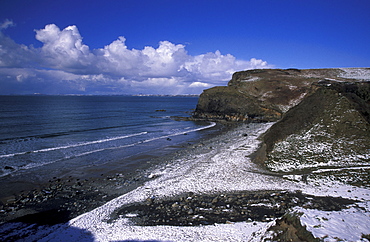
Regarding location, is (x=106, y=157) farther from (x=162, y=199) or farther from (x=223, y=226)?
(x=223, y=226)

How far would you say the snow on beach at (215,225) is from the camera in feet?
29.1

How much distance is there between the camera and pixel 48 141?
1350 inches

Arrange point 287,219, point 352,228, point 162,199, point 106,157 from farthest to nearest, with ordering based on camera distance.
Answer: point 106,157
point 162,199
point 287,219
point 352,228

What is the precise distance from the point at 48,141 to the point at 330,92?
1499 inches

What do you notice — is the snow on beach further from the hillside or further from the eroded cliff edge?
the eroded cliff edge

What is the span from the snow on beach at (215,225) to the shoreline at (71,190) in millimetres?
1225

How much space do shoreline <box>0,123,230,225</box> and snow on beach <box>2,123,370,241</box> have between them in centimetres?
123

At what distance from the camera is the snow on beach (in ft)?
29.1

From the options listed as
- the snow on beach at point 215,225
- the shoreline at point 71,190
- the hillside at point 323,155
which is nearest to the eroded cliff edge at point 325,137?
the hillside at point 323,155

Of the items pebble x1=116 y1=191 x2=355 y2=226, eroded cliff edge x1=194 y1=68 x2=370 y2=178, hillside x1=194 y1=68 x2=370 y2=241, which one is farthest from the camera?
eroded cliff edge x1=194 y1=68 x2=370 y2=178

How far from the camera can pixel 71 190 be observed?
16.4 metres

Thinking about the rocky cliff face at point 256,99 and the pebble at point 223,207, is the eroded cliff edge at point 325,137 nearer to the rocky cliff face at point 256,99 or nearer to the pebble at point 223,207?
the pebble at point 223,207

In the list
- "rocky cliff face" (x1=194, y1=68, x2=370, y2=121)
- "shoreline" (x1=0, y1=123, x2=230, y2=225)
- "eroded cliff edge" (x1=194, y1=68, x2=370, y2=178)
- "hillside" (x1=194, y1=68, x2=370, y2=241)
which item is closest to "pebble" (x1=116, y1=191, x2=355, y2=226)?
"hillside" (x1=194, y1=68, x2=370, y2=241)

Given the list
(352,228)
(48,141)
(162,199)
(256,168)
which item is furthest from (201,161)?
(48,141)
